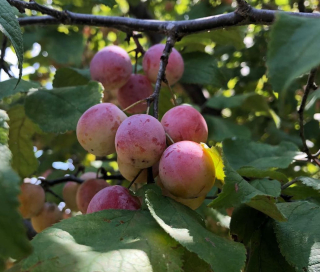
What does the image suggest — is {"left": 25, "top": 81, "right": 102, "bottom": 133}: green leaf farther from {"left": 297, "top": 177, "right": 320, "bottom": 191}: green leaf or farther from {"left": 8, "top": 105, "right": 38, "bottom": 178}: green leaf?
{"left": 297, "top": 177, "right": 320, "bottom": 191}: green leaf

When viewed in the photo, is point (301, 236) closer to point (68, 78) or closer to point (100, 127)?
point (100, 127)

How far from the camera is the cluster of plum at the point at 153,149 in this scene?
64 cm

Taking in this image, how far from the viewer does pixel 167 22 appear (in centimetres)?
97

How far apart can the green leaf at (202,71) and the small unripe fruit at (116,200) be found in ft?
2.15

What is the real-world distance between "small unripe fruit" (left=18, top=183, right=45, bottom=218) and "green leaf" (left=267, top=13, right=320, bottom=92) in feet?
3.20

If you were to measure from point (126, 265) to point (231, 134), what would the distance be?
132 centimetres

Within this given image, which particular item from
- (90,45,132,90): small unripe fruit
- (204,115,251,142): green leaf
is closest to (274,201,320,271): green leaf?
(90,45,132,90): small unripe fruit

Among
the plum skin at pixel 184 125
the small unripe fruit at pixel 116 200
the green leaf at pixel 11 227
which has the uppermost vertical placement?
the green leaf at pixel 11 227

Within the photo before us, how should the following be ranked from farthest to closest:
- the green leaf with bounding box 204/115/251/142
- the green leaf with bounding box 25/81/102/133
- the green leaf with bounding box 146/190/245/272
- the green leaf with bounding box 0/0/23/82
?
the green leaf with bounding box 204/115/251/142
the green leaf with bounding box 25/81/102/133
the green leaf with bounding box 0/0/23/82
the green leaf with bounding box 146/190/245/272

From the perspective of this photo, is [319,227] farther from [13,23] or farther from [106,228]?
[13,23]

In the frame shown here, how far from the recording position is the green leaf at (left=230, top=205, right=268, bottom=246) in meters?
0.73

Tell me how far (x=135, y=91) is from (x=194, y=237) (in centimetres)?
68

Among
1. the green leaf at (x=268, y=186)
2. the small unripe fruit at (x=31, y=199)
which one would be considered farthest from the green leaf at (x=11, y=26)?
the small unripe fruit at (x=31, y=199)

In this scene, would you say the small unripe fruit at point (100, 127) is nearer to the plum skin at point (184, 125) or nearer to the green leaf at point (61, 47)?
the plum skin at point (184, 125)
